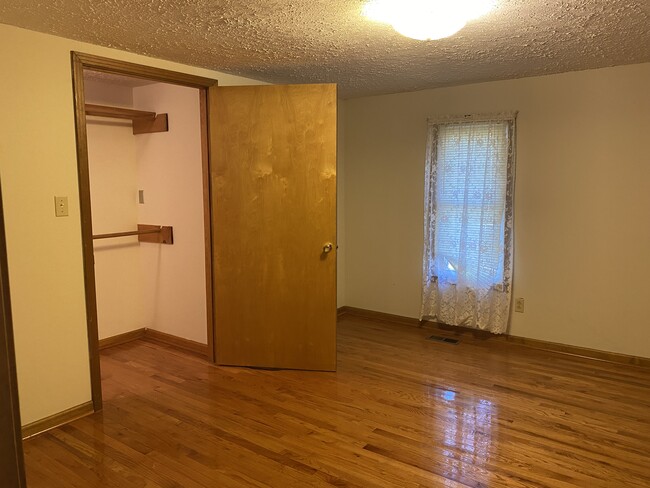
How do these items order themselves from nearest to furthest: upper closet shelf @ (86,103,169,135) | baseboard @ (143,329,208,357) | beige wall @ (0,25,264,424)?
beige wall @ (0,25,264,424), upper closet shelf @ (86,103,169,135), baseboard @ (143,329,208,357)

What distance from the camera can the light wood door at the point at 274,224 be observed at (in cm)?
329

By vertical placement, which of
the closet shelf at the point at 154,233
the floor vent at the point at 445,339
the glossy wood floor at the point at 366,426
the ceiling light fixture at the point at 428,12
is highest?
the ceiling light fixture at the point at 428,12

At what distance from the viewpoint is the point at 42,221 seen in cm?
259

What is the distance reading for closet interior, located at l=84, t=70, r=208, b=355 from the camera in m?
3.81

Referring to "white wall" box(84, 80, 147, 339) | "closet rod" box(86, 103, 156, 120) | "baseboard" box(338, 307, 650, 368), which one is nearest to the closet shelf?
"white wall" box(84, 80, 147, 339)

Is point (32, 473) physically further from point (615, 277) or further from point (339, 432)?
point (615, 277)

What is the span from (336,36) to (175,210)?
199 centimetres

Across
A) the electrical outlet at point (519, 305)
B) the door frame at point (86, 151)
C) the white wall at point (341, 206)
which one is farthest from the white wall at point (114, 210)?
the electrical outlet at point (519, 305)

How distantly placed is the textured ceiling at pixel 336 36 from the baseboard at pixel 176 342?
2087 mm

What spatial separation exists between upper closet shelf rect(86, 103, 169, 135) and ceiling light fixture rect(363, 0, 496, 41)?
224 cm

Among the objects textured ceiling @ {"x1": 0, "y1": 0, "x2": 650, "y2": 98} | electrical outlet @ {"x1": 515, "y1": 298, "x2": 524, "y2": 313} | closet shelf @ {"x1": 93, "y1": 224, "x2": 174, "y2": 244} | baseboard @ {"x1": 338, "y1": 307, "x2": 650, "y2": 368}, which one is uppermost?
textured ceiling @ {"x1": 0, "y1": 0, "x2": 650, "y2": 98}

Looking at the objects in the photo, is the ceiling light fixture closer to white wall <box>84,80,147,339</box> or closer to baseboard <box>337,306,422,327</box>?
white wall <box>84,80,147,339</box>

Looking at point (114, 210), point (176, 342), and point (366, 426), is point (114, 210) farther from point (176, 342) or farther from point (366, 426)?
point (366, 426)

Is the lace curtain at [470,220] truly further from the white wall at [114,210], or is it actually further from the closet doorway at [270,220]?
the white wall at [114,210]
